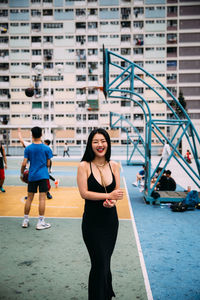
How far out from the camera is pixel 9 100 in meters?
43.8

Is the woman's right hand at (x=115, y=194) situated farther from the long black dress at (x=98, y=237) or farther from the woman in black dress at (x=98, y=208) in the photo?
the long black dress at (x=98, y=237)

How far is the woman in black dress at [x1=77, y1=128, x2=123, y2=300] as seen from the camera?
2.39 meters

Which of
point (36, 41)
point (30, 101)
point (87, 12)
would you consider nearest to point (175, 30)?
point (87, 12)

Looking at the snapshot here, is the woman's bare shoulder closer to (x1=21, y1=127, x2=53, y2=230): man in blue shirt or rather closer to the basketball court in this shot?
the basketball court

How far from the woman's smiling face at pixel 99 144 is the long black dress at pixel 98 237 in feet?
0.76

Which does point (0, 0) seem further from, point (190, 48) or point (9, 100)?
point (190, 48)

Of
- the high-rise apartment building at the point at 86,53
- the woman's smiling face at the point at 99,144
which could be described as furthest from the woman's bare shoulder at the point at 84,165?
the high-rise apartment building at the point at 86,53

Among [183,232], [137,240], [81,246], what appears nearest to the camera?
[81,246]

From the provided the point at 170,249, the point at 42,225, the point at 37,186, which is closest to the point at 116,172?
the point at 170,249

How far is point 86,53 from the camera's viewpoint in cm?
4312

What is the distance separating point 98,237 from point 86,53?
44032 mm

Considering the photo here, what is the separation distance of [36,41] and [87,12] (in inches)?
378

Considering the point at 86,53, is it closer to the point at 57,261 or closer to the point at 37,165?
the point at 37,165

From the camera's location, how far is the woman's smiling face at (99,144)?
2566 mm
